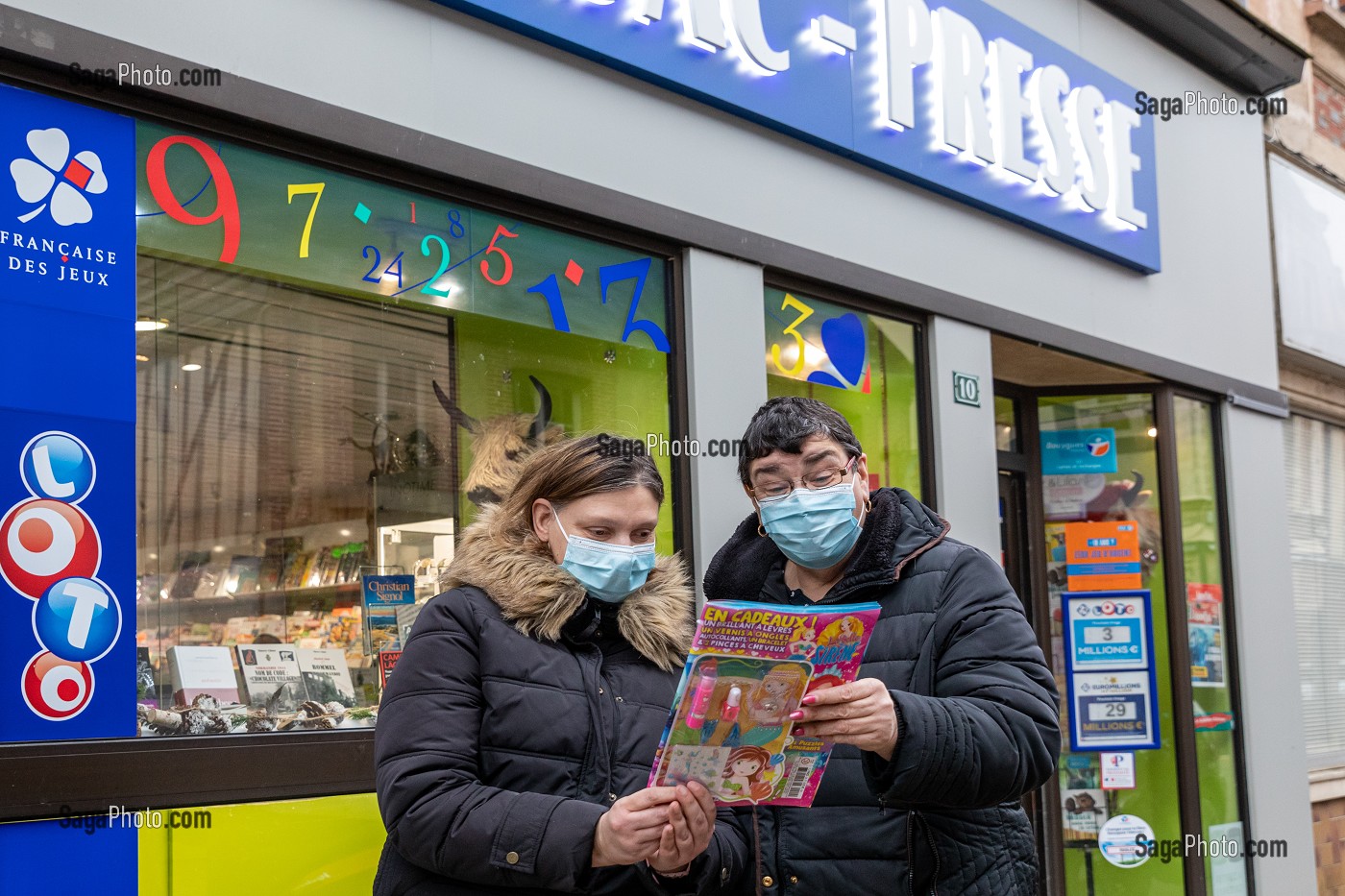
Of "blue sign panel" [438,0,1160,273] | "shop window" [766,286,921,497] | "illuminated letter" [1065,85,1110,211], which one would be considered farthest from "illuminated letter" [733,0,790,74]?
"illuminated letter" [1065,85,1110,211]

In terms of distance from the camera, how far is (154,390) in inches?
152

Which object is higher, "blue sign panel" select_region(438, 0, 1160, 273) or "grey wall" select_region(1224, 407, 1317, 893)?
"blue sign panel" select_region(438, 0, 1160, 273)

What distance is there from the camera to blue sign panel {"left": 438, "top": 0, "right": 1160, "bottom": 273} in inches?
201

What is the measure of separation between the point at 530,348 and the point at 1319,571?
24.5 feet

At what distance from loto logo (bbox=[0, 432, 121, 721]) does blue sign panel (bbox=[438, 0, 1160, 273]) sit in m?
2.01

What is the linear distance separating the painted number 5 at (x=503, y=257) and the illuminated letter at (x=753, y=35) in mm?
1392

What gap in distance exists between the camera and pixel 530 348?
489 cm

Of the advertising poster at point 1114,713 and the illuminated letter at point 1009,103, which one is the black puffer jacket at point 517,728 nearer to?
the illuminated letter at point 1009,103

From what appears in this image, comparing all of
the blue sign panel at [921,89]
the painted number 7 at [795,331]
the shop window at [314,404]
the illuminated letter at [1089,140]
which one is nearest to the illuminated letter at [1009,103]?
the blue sign panel at [921,89]

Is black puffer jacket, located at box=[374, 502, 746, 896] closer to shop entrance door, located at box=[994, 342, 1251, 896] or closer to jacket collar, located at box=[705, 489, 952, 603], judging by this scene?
jacket collar, located at box=[705, 489, 952, 603]

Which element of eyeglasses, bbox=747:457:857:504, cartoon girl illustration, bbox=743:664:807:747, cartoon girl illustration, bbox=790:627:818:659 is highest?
eyeglasses, bbox=747:457:857:504

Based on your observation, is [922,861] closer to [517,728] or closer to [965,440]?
[517,728]

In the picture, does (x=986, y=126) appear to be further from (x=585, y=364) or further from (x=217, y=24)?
(x=217, y=24)

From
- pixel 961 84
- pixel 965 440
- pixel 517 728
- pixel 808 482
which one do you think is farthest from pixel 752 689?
pixel 961 84
